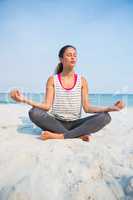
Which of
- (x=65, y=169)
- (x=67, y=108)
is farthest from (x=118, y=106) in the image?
(x=65, y=169)

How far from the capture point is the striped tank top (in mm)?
3814

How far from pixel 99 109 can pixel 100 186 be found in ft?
5.48

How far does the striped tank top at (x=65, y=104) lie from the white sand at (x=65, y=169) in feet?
1.51

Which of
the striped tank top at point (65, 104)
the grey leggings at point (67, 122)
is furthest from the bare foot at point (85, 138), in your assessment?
the striped tank top at point (65, 104)

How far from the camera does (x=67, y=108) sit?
3807mm

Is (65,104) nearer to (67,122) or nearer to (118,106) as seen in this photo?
(67,122)

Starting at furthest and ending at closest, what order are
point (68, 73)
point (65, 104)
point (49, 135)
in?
point (68, 73), point (65, 104), point (49, 135)

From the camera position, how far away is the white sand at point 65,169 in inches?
83.7

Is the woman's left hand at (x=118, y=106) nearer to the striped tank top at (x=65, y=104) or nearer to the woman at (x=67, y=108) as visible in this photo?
the woman at (x=67, y=108)

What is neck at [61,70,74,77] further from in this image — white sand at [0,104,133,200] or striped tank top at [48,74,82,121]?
white sand at [0,104,133,200]

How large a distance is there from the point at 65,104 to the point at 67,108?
58mm

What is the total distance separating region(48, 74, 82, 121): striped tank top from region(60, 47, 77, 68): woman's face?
28 centimetres

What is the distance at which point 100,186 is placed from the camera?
220 centimetres

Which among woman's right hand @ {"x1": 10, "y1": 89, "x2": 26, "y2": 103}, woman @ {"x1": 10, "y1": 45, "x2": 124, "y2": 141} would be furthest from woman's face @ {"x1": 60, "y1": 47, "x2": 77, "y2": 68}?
woman's right hand @ {"x1": 10, "y1": 89, "x2": 26, "y2": 103}
